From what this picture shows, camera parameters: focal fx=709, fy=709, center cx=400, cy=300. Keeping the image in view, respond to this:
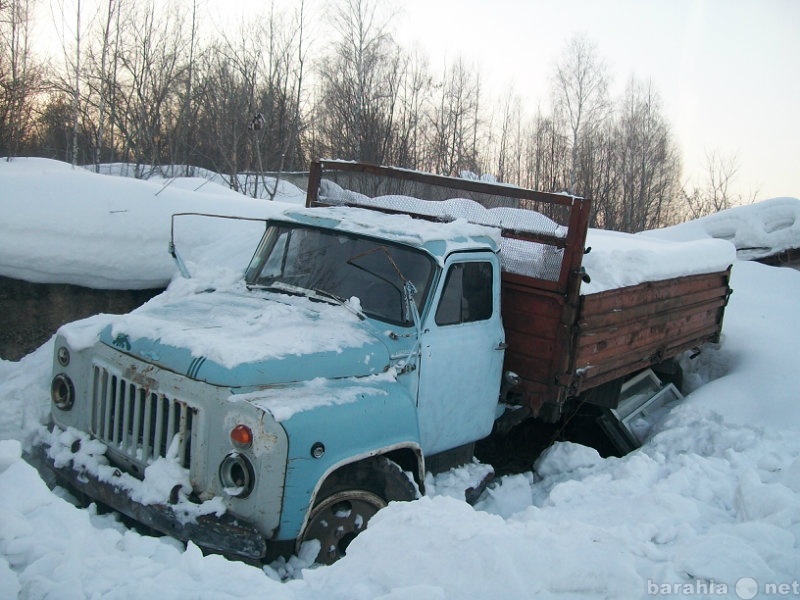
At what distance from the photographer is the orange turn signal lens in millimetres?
3271

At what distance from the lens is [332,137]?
22906mm

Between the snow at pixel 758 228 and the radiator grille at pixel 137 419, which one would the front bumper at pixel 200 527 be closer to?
the radiator grille at pixel 137 419

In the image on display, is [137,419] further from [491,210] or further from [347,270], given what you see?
[491,210]

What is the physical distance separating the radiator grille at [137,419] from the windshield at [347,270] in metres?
1.22

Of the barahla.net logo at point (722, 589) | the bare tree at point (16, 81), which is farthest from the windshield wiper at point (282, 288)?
the bare tree at point (16, 81)

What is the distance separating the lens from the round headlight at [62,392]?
4.08 meters

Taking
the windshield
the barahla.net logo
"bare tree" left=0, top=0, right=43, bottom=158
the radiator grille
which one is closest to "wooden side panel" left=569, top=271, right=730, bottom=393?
the windshield

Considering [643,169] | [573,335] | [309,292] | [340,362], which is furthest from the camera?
[643,169]

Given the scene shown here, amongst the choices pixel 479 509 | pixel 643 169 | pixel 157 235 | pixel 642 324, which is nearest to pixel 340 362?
pixel 479 509

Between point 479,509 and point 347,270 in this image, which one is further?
point 479,509

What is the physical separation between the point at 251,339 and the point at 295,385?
0.37 metres

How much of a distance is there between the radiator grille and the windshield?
1.22 m

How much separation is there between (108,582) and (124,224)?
16.8 ft

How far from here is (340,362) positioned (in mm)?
3893
